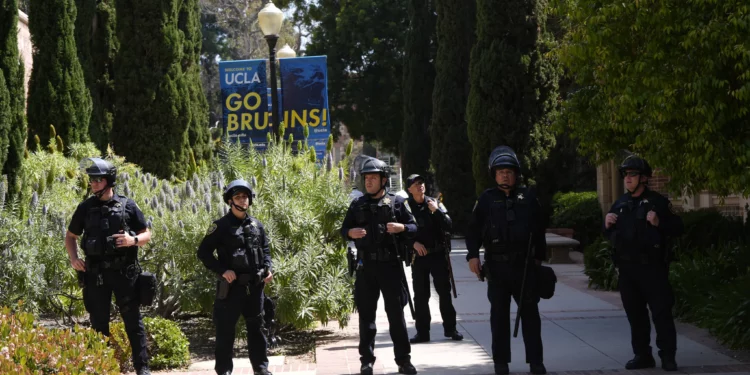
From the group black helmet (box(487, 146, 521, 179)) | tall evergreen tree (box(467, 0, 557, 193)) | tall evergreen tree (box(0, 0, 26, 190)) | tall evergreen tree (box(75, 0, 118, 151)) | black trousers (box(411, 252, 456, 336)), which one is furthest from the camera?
tall evergreen tree (box(75, 0, 118, 151))

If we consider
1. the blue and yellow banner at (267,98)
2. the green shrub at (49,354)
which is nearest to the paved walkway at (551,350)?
the green shrub at (49,354)

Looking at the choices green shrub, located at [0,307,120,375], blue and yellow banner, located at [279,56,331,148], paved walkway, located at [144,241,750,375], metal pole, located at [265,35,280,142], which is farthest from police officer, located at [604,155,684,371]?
blue and yellow banner, located at [279,56,331,148]

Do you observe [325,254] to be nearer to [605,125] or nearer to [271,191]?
[271,191]

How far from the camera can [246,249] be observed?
7.76 m

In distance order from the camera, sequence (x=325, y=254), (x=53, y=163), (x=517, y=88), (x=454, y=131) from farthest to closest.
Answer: (x=454, y=131)
(x=517, y=88)
(x=53, y=163)
(x=325, y=254)

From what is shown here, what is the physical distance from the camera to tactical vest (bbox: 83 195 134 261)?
306 inches

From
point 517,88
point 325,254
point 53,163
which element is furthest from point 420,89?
point 325,254

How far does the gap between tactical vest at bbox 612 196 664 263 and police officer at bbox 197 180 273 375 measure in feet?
10.0

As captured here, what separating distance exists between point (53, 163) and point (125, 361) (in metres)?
5.47

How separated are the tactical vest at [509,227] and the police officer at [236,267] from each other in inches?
75.2

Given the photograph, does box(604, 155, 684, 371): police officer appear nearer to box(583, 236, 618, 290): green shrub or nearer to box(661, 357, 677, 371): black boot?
box(661, 357, 677, 371): black boot

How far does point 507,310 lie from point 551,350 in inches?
56.9

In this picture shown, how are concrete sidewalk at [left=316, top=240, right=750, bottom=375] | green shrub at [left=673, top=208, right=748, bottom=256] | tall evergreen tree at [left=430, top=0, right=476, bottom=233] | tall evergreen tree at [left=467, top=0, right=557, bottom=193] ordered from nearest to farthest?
concrete sidewalk at [left=316, top=240, right=750, bottom=375], green shrub at [left=673, top=208, right=748, bottom=256], tall evergreen tree at [left=467, top=0, right=557, bottom=193], tall evergreen tree at [left=430, top=0, right=476, bottom=233]

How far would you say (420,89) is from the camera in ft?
113
